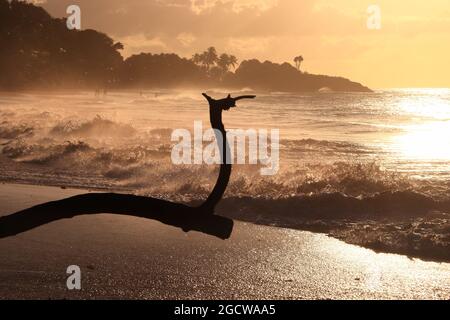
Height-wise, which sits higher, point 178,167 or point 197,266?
point 197,266

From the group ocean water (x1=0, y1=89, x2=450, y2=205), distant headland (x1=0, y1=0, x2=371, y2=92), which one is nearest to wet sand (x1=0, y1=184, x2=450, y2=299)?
ocean water (x1=0, y1=89, x2=450, y2=205)

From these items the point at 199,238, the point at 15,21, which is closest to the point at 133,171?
the point at 199,238

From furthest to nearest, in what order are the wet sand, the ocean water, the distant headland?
the distant headland → the ocean water → the wet sand

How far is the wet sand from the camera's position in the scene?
6789 mm

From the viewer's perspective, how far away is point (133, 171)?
2017 cm

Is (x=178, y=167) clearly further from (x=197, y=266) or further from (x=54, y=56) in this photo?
(x=54, y=56)

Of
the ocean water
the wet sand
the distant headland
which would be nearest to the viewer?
the wet sand

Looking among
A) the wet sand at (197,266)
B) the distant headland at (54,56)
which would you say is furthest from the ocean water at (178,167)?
the distant headland at (54,56)

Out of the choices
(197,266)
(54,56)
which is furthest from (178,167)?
(54,56)

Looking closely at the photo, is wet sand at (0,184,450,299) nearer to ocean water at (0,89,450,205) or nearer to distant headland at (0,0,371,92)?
ocean water at (0,89,450,205)

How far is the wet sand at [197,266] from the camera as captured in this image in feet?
22.3

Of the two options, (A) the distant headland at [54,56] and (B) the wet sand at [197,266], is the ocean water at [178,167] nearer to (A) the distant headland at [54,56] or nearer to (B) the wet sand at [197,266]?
(B) the wet sand at [197,266]

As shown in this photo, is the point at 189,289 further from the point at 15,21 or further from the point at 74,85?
the point at 74,85

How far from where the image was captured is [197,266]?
7805 millimetres
